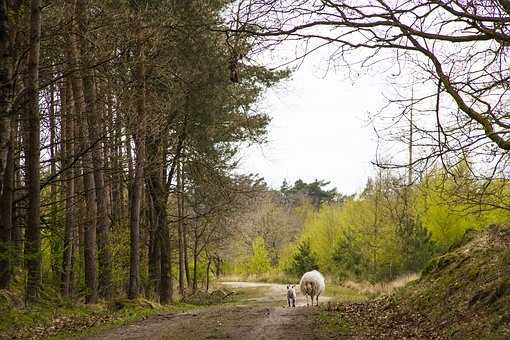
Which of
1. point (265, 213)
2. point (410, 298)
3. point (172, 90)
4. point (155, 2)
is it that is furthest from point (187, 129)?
point (265, 213)

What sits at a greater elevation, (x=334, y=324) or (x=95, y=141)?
(x=95, y=141)

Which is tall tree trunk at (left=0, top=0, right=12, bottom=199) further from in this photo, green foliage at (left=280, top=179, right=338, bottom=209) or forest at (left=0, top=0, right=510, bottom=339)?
green foliage at (left=280, top=179, right=338, bottom=209)

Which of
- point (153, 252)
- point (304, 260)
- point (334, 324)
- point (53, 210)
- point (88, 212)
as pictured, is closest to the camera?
point (334, 324)

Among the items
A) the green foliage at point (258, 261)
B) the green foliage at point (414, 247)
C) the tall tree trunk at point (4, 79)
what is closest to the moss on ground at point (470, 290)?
the tall tree trunk at point (4, 79)

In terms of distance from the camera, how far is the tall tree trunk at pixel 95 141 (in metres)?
13.3

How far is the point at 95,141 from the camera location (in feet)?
44.1

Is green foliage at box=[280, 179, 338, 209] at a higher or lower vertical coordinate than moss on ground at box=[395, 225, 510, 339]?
higher

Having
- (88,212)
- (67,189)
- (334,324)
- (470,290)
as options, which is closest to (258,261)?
(67,189)

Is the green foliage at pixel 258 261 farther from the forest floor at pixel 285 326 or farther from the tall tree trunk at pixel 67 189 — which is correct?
the forest floor at pixel 285 326

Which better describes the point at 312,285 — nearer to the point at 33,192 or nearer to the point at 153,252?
the point at 153,252

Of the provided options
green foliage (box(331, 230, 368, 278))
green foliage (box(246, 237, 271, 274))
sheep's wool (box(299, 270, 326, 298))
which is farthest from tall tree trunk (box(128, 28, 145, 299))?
green foliage (box(246, 237, 271, 274))

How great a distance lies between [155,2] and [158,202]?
354 inches

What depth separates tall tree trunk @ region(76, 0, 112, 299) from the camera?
1329 centimetres

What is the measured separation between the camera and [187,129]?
2253 cm
